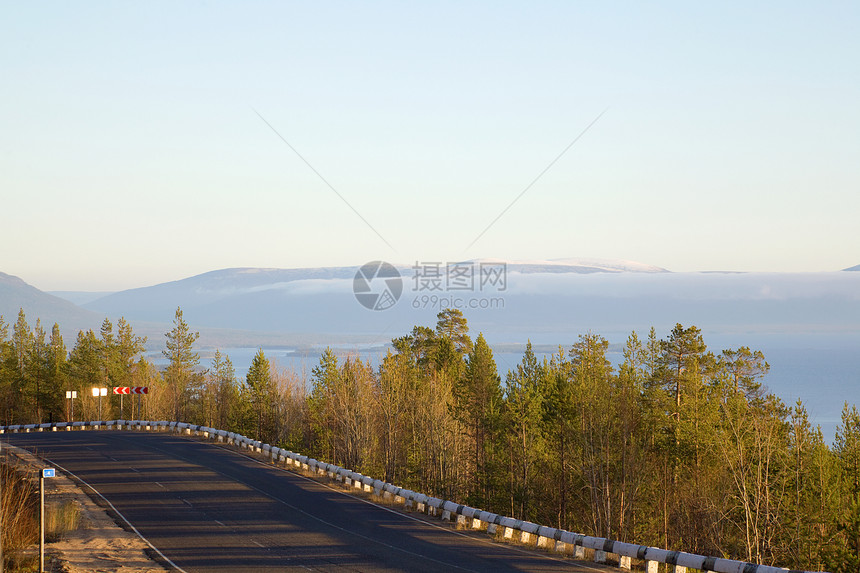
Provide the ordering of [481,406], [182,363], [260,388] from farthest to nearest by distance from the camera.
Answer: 1. [182,363]
2. [260,388]
3. [481,406]

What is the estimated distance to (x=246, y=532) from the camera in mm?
27188

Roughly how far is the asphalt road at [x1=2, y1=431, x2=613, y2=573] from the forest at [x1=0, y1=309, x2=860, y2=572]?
1906 cm

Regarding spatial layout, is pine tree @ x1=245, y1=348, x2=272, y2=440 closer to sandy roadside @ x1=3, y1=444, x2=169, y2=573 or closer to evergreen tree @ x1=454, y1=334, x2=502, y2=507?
evergreen tree @ x1=454, y1=334, x2=502, y2=507

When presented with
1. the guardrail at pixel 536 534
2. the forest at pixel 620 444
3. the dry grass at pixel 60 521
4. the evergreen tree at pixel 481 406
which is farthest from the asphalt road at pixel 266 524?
the evergreen tree at pixel 481 406

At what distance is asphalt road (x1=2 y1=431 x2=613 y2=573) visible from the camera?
74.3 ft

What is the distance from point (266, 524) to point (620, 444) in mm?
38394

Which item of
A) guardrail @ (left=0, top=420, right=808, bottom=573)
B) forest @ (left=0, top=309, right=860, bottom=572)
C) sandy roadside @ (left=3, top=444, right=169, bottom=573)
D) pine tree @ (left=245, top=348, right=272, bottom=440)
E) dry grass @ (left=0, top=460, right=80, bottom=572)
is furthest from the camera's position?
pine tree @ (left=245, top=348, right=272, bottom=440)

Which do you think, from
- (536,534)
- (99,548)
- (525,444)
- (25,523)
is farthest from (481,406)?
(99,548)

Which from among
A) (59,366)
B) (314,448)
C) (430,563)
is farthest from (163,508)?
(59,366)

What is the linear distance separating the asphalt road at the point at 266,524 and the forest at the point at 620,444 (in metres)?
19.1

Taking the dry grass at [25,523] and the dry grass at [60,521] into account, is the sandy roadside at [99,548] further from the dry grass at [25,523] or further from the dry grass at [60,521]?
the dry grass at [25,523]

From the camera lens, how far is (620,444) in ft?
199

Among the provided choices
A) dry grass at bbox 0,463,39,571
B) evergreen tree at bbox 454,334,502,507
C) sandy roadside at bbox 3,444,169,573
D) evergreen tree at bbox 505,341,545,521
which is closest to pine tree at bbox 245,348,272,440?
evergreen tree at bbox 454,334,502,507

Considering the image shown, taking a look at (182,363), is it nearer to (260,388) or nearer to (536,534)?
(260,388)
